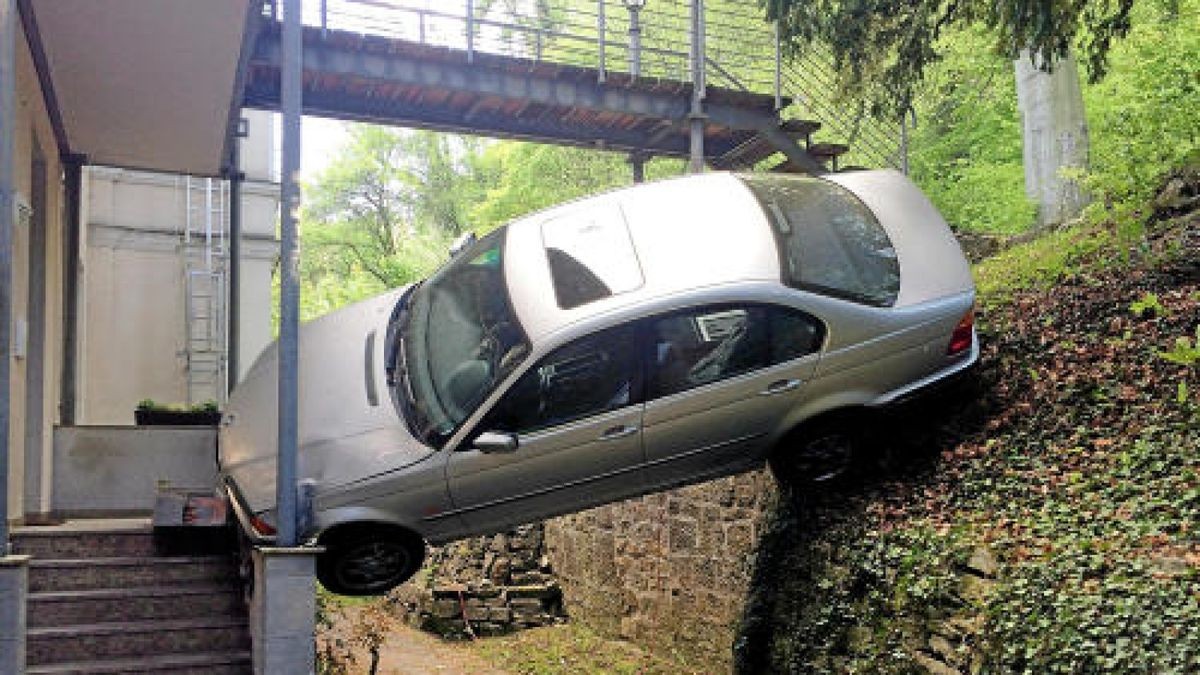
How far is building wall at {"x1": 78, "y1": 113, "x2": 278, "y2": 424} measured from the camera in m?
16.8

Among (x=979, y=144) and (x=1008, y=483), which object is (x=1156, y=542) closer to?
(x=1008, y=483)

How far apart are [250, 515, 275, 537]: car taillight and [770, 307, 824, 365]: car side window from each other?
3.17 m

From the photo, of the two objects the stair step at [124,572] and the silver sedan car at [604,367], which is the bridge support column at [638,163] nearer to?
the silver sedan car at [604,367]

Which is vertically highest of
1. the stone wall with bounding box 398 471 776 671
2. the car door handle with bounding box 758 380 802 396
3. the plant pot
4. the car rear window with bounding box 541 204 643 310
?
the car rear window with bounding box 541 204 643 310

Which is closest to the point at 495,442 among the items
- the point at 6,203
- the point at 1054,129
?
the point at 6,203

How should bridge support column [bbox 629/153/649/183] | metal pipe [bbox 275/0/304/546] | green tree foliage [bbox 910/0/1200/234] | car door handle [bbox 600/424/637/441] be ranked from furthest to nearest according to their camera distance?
bridge support column [bbox 629/153/649/183]
green tree foliage [bbox 910/0/1200/234]
car door handle [bbox 600/424/637/441]
metal pipe [bbox 275/0/304/546]

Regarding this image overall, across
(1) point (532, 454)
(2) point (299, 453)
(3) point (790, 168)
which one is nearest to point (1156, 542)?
(1) point (532, 454)

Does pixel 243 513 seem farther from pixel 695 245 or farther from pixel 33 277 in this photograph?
pixel 33 277

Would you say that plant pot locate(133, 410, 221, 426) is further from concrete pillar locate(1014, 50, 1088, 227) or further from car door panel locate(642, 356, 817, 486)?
concrete pillar locate(1014, 50, 1088, 227)

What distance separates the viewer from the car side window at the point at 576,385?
6.29m

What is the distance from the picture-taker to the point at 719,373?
6.56m

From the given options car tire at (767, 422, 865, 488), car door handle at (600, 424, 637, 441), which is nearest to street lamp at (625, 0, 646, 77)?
car tire at (767, 422, 865, 488)

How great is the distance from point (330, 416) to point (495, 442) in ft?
3.58

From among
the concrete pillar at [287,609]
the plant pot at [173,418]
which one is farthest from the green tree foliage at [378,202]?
the concrete pillar at [287,609]
